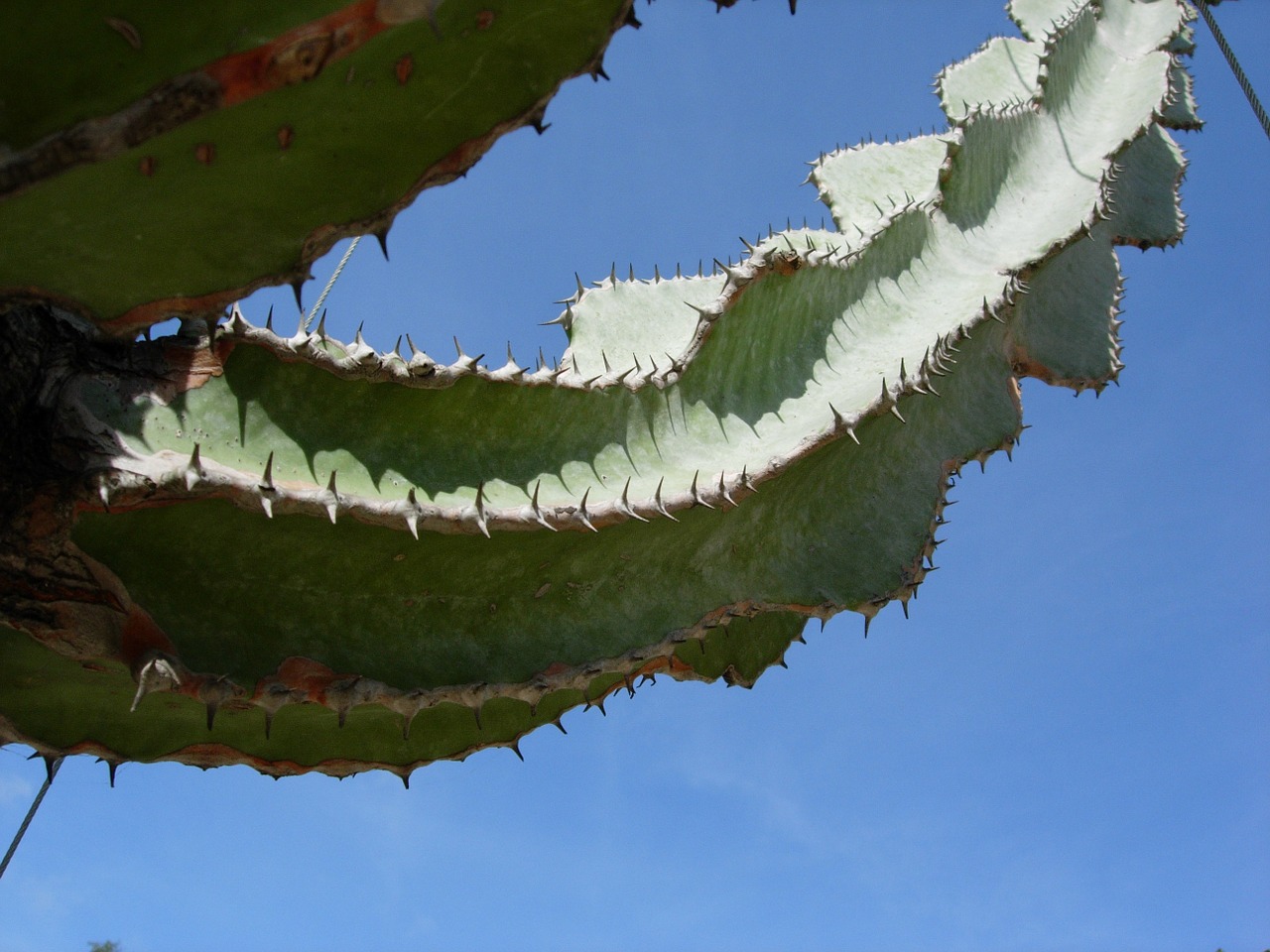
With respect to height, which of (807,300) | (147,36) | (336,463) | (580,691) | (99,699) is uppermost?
(807,300)

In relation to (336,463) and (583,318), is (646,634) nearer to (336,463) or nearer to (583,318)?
(336,463)

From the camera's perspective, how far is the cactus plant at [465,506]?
185 cm

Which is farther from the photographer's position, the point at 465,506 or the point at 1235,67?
the point at 1235,67

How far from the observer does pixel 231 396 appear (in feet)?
6.50

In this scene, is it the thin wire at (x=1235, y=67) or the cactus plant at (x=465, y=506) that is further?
the thin wire at (x=1235, y=67)

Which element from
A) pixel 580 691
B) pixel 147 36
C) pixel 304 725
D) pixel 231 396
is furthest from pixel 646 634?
pixel 147 36

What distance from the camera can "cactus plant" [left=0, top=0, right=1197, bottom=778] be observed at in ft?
6.07

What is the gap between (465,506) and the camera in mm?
2006

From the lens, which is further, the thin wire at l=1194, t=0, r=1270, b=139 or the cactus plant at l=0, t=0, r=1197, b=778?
the thin wire at l=1194, t=0, r=1270, b=139

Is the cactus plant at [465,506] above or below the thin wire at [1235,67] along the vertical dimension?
below

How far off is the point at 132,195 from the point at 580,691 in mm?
1257

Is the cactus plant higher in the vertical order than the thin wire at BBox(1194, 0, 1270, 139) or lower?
lower

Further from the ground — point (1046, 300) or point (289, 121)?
point (1046, 300)

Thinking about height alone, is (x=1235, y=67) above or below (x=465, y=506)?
above
